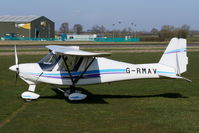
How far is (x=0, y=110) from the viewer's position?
10.2 meters

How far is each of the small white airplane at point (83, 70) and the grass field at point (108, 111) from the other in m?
0.78

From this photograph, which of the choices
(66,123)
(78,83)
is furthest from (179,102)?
(66,123)

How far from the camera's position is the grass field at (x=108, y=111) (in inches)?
324

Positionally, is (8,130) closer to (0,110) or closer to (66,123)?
(66,123)

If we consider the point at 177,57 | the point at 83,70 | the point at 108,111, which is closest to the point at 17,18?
the point at 83,70

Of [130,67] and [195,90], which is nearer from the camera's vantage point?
[130,67]

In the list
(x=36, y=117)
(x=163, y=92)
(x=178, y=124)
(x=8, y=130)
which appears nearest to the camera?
(x=8, y=130)

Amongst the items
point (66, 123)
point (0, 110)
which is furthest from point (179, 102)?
point (0, 110)

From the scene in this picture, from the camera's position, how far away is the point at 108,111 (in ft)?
33.1

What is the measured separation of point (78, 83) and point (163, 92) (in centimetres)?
427

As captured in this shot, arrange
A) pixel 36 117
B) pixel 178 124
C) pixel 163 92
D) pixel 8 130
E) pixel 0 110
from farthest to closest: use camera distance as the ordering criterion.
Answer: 1. pixel 163 92
2. pixel 0 110
3. pixel 36 117
4. pixel 178 124
5. pixel 8 130

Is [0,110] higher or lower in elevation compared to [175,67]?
lower

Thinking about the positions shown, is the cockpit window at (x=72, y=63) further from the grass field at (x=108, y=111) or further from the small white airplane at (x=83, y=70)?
the grass field at (x=108, y=111)

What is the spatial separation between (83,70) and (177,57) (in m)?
3.80
